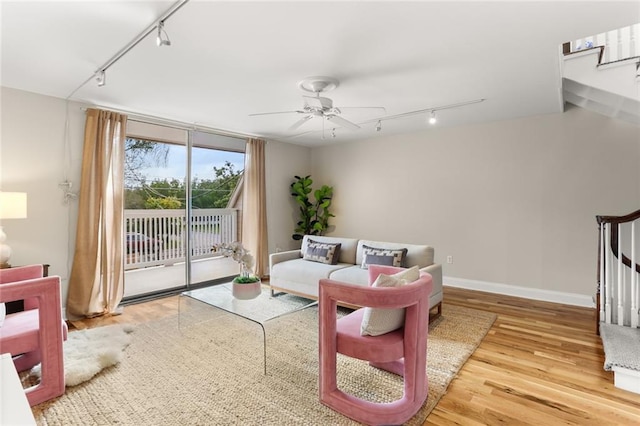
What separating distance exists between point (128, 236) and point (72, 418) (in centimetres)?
353

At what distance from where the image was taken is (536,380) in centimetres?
226

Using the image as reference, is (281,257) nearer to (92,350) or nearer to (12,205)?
(92,350)

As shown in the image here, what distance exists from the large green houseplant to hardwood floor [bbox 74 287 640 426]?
124 inches

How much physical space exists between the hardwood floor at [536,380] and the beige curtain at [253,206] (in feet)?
6.54

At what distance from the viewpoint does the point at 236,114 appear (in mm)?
4113

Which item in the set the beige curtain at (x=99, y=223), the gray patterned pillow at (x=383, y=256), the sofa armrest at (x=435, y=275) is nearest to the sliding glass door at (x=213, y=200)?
the beige curtain at (x=99, y=223)

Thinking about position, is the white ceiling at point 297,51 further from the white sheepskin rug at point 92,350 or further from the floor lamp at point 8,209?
the white sheepskin rug at point 92,350

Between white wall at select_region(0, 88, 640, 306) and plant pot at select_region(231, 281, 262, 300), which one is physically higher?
white wall at select_region(0, 88, 640, 306)

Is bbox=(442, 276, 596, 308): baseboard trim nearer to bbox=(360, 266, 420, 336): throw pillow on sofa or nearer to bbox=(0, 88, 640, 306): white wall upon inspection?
bbox=(0, 88, 640, 306): white wall

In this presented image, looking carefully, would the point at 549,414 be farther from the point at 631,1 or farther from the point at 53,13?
the point at 53,13

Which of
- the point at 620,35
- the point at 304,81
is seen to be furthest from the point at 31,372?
the point at 620,35

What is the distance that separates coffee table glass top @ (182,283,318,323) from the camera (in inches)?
104

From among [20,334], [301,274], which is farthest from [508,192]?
[20,334]

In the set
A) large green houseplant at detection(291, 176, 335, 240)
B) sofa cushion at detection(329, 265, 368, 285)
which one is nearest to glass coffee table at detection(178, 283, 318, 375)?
sofa cushion at detection(329, 265, 368, 285)
